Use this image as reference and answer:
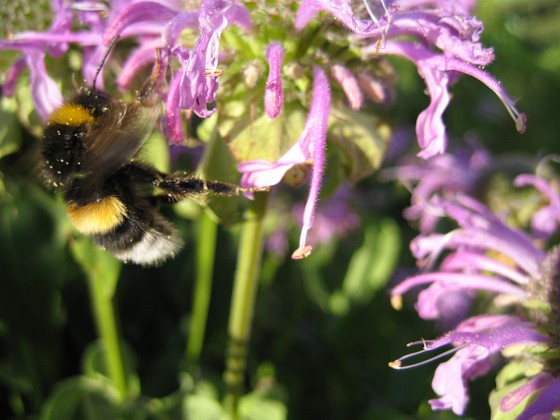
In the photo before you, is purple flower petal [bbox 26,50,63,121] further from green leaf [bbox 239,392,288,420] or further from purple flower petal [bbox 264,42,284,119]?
green leaf [bbox 239,392,288,420]

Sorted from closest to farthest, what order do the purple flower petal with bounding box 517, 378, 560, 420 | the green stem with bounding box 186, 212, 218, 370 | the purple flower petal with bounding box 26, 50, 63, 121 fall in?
the purple flower petal with bounding box 517, 378, 560, 420, the purple flower petal with bounding box 26, 50, 63, 121, the green stem with bounding box 186, 212, 218, 370

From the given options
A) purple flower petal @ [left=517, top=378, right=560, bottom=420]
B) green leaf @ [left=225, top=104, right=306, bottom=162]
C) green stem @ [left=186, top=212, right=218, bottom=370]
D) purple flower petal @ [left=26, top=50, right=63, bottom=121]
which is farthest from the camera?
green stem @ [left=186, top=212, right=218, bottom=370]

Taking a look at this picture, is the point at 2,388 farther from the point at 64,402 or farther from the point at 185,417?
the point at 185,417

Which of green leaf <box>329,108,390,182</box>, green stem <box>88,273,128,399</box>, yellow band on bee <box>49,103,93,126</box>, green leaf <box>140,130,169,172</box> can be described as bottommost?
green stem <box>88,273,128,399</box>

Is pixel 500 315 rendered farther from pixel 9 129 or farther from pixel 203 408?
pixel 9 129

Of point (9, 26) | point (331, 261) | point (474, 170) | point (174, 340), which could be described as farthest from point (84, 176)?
point (474, 170)

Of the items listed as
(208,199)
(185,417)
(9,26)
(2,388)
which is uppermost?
(9,26)

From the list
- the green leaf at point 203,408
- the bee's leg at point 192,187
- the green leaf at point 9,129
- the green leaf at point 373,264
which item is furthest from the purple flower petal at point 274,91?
the green leaf at point 373,264

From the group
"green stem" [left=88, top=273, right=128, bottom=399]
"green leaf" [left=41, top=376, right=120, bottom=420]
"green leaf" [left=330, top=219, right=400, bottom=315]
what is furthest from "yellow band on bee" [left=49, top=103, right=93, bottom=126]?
"green leaf" [left=330, top=219, right=400, bottom=315]

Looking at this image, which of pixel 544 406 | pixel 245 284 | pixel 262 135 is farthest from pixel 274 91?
pixel 544 406
